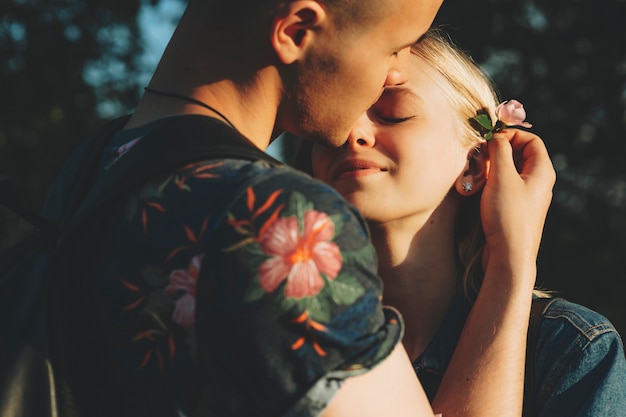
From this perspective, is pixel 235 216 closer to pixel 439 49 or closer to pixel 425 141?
pixel 425 141

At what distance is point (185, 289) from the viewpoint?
134cm

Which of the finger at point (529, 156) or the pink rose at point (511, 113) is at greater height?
the pink rose at point (511, 113)

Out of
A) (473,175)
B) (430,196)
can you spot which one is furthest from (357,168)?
(473,175)

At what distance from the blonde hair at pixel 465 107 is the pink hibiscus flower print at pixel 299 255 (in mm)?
1525

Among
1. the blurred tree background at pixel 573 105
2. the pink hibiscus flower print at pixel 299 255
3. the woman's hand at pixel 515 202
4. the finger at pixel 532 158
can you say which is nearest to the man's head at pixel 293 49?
the pink hibiscus flower print at pixel 299 255

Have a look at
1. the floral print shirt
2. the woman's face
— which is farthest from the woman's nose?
the floral print shirt

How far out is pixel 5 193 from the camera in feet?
5.10

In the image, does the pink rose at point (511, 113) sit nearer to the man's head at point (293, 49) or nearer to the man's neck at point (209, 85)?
the man's head at point (293, 49)

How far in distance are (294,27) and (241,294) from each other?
0.61 m

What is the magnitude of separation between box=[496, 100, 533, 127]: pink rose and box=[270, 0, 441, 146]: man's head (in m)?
1.16

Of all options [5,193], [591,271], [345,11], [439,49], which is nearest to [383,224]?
[439,49]

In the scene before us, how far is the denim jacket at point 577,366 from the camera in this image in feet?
7.43

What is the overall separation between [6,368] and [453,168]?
1.86 metres

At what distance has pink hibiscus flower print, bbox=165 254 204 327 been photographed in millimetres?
1328
